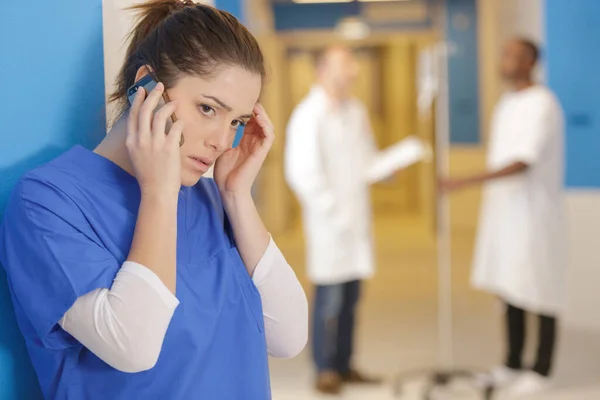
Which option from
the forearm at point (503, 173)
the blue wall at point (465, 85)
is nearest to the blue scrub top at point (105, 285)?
the forearm at point (503, 173)

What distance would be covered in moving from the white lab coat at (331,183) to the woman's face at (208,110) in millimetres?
2419

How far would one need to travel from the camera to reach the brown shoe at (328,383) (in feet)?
11.3

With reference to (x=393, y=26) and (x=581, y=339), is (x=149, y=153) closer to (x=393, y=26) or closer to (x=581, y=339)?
(x=581, y=339)

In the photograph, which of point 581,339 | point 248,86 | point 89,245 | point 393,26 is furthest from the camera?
point 393,26

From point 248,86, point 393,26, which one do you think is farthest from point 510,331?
point 393,26

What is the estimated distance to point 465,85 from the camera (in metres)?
6.15

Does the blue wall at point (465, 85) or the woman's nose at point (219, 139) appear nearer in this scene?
the woman's nose at point (219, 139)

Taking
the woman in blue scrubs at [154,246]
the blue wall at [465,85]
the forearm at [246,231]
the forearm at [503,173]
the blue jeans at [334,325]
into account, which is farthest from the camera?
the blue wall at [465,85]

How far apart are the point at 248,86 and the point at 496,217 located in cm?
263

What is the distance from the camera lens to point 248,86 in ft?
3.08

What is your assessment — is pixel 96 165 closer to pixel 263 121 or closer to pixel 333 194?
pixel 263 121

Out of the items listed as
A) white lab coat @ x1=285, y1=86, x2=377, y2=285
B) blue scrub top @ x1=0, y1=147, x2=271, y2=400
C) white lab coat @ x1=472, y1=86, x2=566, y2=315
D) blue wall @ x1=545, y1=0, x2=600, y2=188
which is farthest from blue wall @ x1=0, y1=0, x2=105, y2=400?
blue wall @ x1=545, y1=0, x2=600, y2=188

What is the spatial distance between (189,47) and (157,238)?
0.76 ft

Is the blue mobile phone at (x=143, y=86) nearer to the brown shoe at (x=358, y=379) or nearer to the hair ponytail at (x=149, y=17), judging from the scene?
the hair ponytail at (x=149, y=17)
